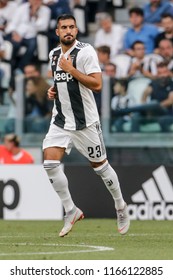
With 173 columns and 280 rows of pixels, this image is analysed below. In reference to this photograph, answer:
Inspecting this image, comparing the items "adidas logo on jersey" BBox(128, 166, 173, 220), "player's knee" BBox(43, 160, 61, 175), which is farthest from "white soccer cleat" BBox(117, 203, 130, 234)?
"adidas logo on jersey" BBox(128, 166, 173, 220)

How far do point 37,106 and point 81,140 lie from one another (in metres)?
6.17

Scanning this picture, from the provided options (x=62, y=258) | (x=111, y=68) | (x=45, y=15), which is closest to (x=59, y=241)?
(x=62, y=258)

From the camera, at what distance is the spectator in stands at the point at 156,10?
19656mm

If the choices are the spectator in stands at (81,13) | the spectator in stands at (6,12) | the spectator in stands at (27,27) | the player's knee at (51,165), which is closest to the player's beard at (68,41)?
the player's knee at (51,165)

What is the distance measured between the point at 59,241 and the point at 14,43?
10.4 m

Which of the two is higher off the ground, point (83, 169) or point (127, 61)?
point (127, 61)

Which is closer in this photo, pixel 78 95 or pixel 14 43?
pixel 78 95

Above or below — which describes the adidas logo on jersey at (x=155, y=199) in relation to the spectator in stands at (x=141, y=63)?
below

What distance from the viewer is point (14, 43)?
21125mm

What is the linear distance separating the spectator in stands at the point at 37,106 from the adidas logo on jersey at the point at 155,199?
2.40 m

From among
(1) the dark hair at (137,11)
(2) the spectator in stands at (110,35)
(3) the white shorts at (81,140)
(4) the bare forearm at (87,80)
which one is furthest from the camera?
(2) the spectator in stands at (110,35)

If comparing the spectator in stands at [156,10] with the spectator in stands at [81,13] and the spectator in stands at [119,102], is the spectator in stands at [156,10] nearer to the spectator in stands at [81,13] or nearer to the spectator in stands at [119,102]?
the spectator in stands at [81,13]

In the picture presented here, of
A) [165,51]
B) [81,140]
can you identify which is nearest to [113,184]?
[81,140]
